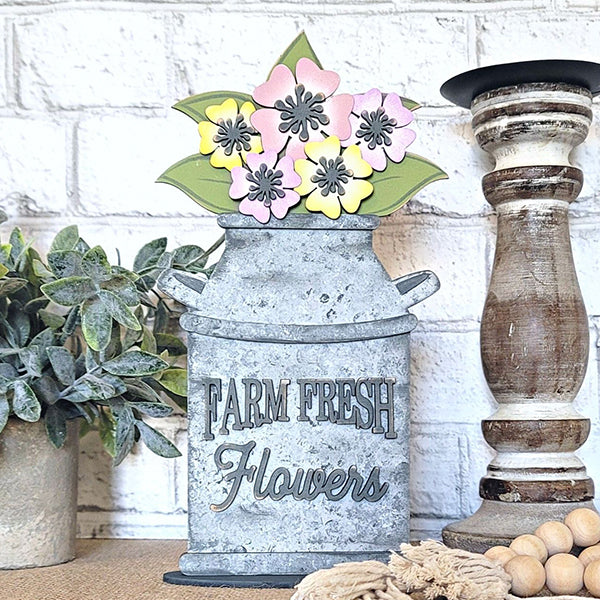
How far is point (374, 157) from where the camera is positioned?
788mm

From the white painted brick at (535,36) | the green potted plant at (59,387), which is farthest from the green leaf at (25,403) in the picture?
the white painted brick at (535,36)

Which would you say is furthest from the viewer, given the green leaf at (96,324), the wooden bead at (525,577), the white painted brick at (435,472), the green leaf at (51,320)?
the white painted brick at (435,472)

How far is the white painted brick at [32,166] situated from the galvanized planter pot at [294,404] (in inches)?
12.9

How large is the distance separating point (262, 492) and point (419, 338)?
1.03 feet

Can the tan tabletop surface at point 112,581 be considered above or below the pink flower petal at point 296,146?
below

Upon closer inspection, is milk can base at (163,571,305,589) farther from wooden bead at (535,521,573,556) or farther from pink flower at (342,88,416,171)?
pink flower at (342,88,416,171)

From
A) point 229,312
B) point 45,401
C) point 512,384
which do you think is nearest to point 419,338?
point 512,384

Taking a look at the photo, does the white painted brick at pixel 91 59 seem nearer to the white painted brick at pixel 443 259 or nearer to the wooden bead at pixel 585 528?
the white painted brick at pixel 443 259

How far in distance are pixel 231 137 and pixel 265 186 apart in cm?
5

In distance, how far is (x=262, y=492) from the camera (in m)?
0.75

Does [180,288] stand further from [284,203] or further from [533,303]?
[533,303]

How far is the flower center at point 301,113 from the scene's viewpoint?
2.58ft

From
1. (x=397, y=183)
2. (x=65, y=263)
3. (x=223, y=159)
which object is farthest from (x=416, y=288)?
(x=65, y=263)

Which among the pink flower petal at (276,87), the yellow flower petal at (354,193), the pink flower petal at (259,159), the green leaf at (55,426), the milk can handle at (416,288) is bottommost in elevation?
the green leaf at (55,426)
